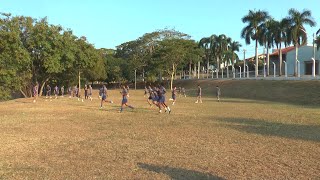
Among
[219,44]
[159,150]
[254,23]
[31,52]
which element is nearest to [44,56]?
[31,52]

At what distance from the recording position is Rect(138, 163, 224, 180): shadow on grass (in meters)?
7.14

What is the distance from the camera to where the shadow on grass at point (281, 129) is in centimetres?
1248

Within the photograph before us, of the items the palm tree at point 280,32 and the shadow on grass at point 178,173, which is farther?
the palm tree at point 280,32

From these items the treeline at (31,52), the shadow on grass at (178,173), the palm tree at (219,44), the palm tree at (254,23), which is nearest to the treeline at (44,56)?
the treeline at (31,52)

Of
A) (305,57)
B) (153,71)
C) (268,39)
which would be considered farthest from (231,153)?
(153,71)

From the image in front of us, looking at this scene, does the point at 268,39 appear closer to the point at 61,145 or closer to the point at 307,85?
the point at 307,85

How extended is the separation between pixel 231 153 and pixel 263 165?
4.67 ft

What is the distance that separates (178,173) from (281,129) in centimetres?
802

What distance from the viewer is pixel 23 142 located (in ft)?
36.5

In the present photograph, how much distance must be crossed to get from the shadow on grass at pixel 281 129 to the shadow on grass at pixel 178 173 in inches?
227

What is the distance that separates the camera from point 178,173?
7422 mm

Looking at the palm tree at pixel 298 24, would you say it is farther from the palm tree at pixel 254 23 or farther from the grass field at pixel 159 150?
the grass field at pixel 159 150

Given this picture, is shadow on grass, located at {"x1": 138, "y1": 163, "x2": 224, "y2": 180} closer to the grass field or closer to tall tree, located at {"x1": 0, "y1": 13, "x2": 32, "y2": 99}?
the grass field

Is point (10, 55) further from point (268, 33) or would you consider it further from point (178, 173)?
point (178, 173)
